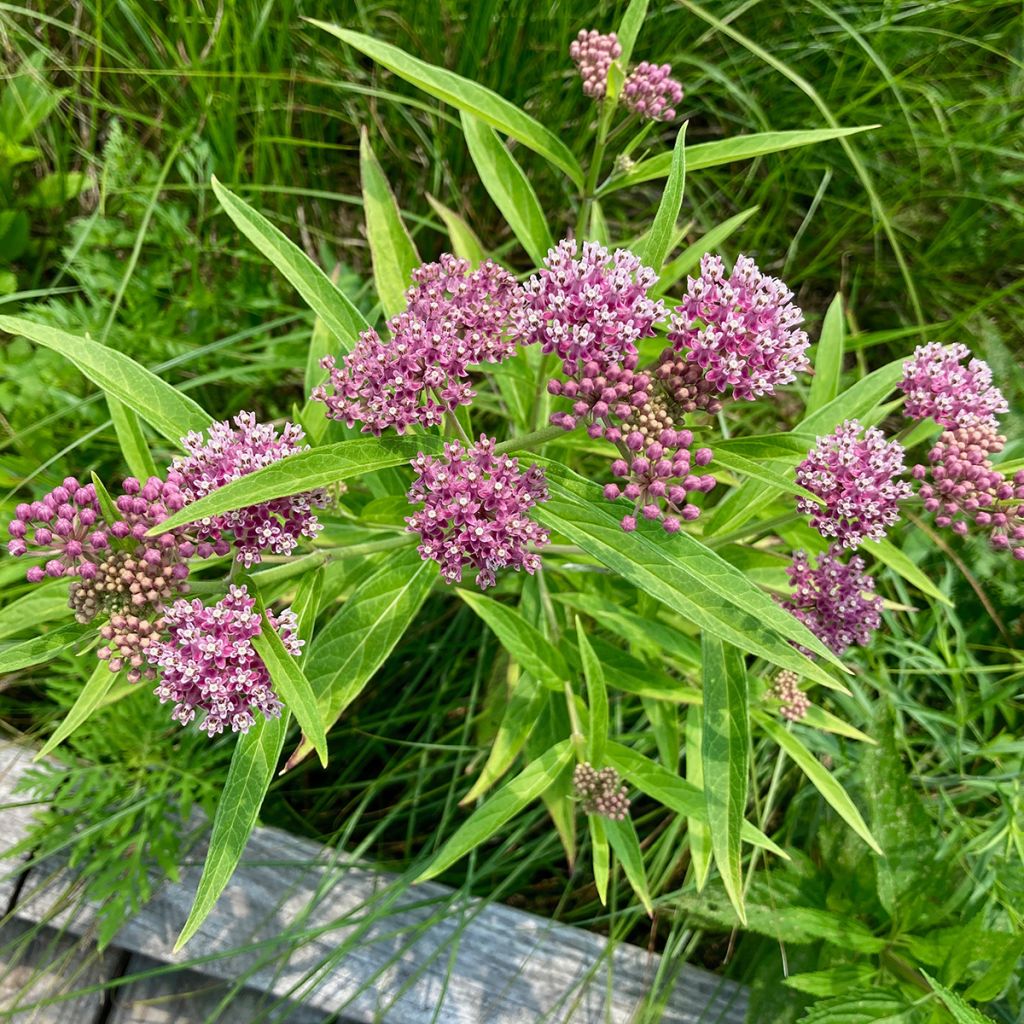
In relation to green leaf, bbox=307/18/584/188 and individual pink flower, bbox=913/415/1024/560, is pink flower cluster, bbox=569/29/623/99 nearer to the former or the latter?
green leaf, bbox=307/18/584/188

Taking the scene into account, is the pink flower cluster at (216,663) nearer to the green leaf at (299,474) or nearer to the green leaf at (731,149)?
the green leaf at (299,474)

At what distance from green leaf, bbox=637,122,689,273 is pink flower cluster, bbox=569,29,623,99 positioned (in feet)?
2.36

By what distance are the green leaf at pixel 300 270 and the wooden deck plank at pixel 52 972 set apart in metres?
2.60

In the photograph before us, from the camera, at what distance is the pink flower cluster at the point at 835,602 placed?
221 cm

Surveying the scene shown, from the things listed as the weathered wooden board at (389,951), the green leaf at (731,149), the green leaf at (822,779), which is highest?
the green leaf at (731,149)

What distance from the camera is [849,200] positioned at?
4.17 m

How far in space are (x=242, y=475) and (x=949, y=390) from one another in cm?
172

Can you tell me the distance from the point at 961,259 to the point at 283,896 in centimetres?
424

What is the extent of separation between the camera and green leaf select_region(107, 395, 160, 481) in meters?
2.07

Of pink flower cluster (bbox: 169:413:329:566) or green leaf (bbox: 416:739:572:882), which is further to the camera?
green leaf (bbox: 416:739:572:882)

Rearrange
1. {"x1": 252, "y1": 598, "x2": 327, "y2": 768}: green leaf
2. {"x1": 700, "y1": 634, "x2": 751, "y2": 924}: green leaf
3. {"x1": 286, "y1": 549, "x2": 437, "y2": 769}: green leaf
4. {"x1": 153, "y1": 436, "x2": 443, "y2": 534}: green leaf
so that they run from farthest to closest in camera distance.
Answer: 1. {"x1": 286, "y1": 549, "x2": 437, "y2": 769}: green leaf
2. {"x1": 700, "y1": 634, "x2": 751, "y2": 924}: green leaf
3. {"x1": 252, "y1": 598, "x2": 327, "y2": 768}: green leaf
4. {"x1": 153, "y1": 436, "x2": 443, "y2": 534}: green leaf

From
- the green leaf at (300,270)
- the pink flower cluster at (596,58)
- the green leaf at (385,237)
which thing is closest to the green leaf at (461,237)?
the green leaf at (385,237)

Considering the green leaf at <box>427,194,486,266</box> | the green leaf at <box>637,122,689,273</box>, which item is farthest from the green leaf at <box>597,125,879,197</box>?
the green leaf at <box>427,194,486,266</box>

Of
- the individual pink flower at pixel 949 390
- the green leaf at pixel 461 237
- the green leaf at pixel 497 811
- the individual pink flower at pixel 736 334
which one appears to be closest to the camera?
the individual pink flower at pixel 736 334
